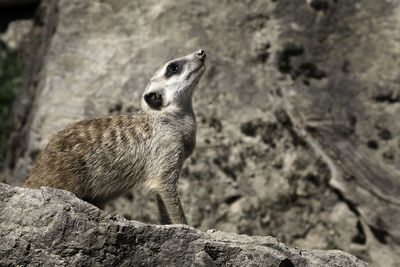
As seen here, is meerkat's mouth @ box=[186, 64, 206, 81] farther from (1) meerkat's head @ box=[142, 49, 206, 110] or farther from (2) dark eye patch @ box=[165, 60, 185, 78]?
(2) dark eye patch @ box=[165, 60, 185, 78]

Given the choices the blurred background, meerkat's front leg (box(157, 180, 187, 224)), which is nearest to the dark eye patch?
meerkat's front leg (box(157, 180, 187, 224))

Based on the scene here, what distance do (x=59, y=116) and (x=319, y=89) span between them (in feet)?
10.7

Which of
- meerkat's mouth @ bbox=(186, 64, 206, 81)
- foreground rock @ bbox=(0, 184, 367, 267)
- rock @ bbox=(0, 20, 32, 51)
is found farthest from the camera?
rock @ bbox=(0, 20, 32, 51)

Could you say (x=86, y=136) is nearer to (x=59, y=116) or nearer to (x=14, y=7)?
(x=59, y=116)

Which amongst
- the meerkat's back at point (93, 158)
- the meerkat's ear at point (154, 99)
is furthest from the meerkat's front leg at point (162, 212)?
the meerkat's ear at point (154, 99)

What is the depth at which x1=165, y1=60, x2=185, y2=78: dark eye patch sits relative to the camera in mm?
5383

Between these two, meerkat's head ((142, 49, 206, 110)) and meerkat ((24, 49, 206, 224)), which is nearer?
meerkat ((24, 49, 206, 224))

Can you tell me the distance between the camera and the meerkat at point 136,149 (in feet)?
15.4

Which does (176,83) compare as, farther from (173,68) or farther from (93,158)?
(93,158)

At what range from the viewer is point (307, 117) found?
7.66 m

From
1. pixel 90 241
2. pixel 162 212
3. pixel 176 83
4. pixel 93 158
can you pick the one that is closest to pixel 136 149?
pixel 93 158

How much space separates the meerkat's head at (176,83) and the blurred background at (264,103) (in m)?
2.12

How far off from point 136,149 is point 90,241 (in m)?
2.01

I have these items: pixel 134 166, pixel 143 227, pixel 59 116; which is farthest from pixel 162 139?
pixel 59 116
